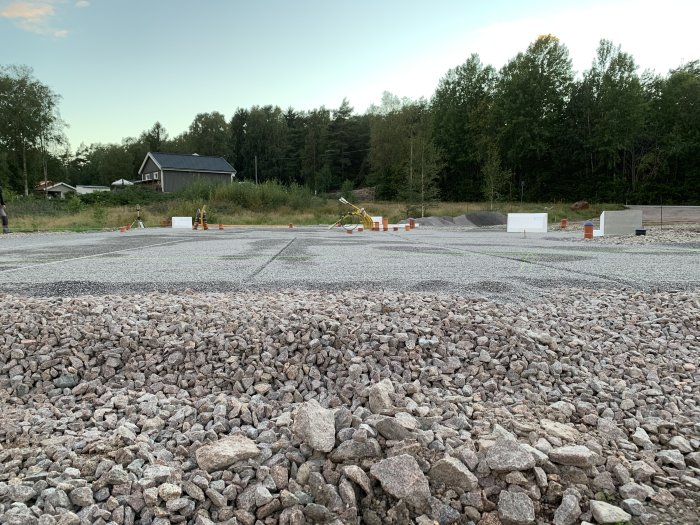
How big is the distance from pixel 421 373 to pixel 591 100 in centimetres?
5767

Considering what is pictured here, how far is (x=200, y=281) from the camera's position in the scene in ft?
20.3

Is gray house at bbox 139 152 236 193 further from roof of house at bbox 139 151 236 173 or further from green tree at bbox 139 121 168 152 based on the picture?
green tree at bbox 139 121 168 152

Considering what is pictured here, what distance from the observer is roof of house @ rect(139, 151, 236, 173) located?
5519 centimetres

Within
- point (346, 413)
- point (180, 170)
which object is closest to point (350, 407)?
point (346, 413)

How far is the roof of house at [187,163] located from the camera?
2173 inches

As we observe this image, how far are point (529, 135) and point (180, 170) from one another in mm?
37739

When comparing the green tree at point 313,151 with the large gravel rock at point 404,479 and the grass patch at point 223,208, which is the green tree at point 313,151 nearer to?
the grass patch at point 223,208

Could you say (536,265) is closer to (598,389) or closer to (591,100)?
(598,389)

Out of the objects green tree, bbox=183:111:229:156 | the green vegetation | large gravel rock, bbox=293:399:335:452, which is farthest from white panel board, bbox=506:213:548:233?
green tree, bbox=183:111:229:156

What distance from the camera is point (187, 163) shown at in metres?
56.7

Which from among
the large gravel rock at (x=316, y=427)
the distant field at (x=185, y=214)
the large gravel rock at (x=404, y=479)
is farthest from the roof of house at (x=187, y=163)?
the large gravel rock at (x=404, y=479)

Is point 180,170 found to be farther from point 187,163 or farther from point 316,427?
point 316,427

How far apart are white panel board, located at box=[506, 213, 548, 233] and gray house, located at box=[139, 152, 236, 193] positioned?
1527 inches

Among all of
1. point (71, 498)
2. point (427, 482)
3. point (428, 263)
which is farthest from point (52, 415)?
point (428, 263)
